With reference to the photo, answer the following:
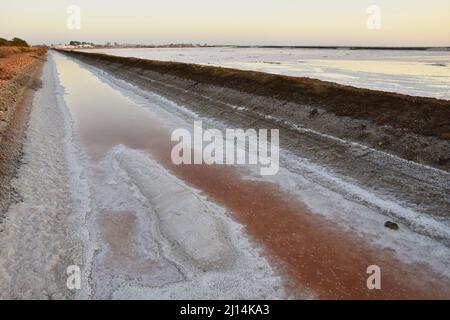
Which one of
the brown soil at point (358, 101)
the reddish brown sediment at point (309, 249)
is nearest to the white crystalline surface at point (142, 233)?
the reddish brown sediment at point (309, 249)

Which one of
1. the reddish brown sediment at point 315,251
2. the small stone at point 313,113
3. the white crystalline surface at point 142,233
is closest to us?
the reddish brown sediment at point 315,251

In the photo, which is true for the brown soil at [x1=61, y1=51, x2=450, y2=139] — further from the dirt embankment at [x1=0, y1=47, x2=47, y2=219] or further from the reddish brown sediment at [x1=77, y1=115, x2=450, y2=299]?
the dirt embankment at [x1=0, y1=47, x2=47, y2=219]

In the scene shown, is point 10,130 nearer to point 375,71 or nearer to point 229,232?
point 229,232

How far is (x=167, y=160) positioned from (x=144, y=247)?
6193mm

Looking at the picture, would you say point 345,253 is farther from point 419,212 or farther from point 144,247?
point 144,247

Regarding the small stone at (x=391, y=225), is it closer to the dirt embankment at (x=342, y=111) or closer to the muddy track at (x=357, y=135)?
the muddy track at (x=357, y=135)

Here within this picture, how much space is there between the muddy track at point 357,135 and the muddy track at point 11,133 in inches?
327

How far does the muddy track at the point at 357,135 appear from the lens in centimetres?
1076

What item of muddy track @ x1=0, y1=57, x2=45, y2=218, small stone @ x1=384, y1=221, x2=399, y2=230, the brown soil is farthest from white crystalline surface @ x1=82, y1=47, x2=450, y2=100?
muddy track @ x1=0, y1=57, x2=45, y2=218

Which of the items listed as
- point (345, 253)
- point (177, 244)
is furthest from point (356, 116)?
point (177, 244)

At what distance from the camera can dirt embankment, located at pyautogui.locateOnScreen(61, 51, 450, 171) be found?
13.2 metres

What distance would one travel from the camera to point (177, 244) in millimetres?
8422

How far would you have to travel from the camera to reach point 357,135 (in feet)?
49.3
